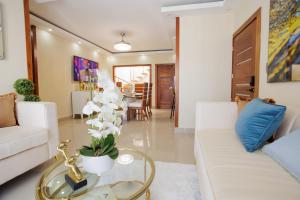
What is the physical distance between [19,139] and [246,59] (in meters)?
3.04

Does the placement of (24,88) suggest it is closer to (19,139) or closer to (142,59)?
(19,139)

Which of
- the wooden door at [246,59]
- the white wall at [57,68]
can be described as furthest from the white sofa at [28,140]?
the wooden door at [246,59]

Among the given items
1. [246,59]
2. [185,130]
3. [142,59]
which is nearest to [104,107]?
[246,59]

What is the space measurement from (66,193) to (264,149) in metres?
1.30

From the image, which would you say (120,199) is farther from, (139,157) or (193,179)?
(193,179)

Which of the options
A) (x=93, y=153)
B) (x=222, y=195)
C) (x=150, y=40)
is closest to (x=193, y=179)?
(x=222, y=195)

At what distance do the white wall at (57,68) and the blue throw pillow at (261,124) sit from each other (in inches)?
173

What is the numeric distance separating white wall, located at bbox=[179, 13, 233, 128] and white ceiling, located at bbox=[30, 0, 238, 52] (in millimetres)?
489

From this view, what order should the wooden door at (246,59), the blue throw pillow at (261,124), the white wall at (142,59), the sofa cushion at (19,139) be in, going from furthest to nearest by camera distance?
the white wall at (142,59) < the wooden door at (246,59) < the sofa cushion at (19,139) < the blue throw pillow at (261,124)

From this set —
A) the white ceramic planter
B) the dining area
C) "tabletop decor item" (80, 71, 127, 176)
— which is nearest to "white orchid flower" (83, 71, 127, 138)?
"tabletop decor item" (80, 71, 127, 176)

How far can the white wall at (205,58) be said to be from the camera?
10.4 ft

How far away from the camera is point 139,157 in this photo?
49.9 inches

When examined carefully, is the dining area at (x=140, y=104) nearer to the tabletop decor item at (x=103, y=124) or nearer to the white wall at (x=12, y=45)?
the white wall at (x=12, y=45)

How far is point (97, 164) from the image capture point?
926 mm
